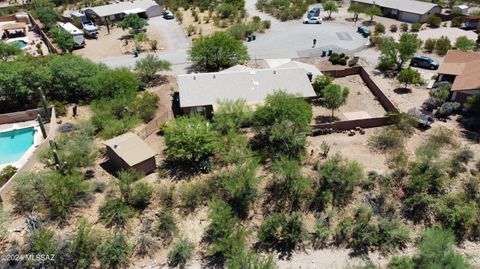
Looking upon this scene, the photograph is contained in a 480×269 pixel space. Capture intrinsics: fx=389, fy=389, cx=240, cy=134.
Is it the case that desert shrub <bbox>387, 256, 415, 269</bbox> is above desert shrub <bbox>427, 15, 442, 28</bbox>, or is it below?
below

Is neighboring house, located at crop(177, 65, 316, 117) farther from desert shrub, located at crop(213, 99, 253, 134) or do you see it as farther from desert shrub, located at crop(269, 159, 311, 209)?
desert shrub, located at crop(269, 159, 311, 209)

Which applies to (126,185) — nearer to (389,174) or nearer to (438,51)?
(389,174)

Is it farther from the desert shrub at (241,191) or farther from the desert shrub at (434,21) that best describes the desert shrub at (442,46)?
the desert shrub at (241,191)

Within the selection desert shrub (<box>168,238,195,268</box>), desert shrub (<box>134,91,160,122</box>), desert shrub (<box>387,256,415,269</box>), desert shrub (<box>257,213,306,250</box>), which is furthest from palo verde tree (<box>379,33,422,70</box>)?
desert shrub (<box>168,238,195,268</box>)

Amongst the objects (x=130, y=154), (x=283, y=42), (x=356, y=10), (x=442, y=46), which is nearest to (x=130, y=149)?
(x=130, y=154)

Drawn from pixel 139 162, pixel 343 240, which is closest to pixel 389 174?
pixel 343 240
